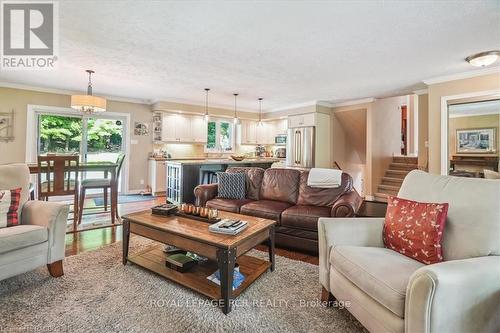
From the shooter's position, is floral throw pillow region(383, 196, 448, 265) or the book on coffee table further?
the book on coffee table

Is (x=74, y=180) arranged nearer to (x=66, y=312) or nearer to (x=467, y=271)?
(x=66, y=312)

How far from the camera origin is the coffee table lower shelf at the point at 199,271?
6.03 feet

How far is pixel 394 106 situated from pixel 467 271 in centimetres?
657

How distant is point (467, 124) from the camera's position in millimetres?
4000

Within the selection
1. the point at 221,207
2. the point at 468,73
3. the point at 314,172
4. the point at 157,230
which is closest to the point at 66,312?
the point at 157,230

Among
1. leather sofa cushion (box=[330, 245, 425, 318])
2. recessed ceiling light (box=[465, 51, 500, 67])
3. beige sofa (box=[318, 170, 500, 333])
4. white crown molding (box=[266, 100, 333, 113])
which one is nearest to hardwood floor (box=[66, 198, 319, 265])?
beige sofa (box=[318, 170, 500, 333])

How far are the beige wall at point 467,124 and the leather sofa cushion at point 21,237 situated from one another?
5473mm

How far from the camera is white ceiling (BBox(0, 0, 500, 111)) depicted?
2.24m

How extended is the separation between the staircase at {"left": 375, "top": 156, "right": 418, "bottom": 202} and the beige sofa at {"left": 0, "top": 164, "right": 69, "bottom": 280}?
605cm

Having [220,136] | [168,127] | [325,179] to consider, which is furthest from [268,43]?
[220,136]

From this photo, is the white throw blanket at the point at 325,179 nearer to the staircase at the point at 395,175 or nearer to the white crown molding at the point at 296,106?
the staircase at the point at 395,175

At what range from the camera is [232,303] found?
69.4 inches

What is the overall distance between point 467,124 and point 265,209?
12.0 feet

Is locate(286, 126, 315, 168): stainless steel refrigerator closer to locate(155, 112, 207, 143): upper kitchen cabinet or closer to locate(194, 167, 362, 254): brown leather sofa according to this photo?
locate(155, 112, 207, 143): upper kitchen cabinet
